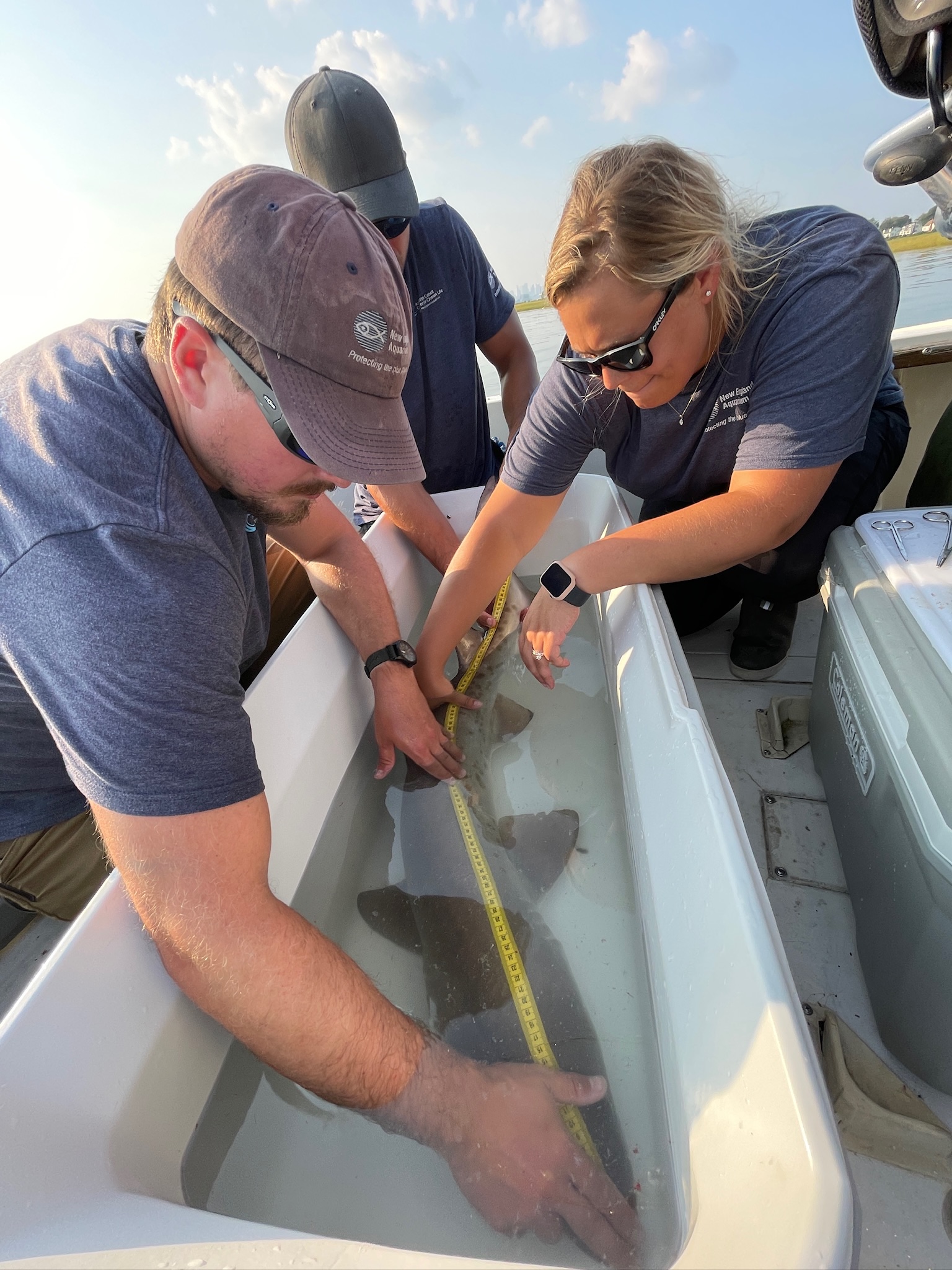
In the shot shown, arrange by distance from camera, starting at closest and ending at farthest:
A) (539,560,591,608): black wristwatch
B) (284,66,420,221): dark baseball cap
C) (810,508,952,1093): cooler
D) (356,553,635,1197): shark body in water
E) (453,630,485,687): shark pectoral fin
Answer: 1. (810,508,952,1093): cooler
2. (356,553,635,1197): shark body in water
3. (539,560,591,608): black wristwatch
4. (284,66,420,221): dark baseball cap
5. (453,630,485,687): shark pectoral fin

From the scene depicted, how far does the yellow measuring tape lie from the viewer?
3.68 feet

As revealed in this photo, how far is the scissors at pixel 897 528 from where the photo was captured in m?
1.53

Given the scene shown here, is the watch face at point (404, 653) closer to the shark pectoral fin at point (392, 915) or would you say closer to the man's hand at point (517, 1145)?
the shark pectoral fin at point (392, 915)

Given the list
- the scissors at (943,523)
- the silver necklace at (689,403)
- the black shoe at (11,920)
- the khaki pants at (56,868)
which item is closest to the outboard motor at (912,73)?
the silver necklace at (689,403)

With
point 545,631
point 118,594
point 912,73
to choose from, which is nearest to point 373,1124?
point 118,594

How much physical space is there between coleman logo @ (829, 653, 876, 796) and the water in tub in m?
0.51

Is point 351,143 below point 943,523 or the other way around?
the other way around

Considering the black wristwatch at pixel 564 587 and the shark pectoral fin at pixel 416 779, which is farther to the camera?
the shark pectoral fin at pixel 416 779

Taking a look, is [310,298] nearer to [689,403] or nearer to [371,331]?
[371,331]

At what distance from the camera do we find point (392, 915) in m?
1.57

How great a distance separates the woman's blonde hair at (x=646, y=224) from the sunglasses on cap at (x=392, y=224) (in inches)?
38.2

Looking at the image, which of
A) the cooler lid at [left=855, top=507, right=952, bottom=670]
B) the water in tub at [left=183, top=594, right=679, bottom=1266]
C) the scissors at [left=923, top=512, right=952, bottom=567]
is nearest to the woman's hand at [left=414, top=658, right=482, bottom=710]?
the water in tub at [left=183, top=594, right=679, bottom=1266]

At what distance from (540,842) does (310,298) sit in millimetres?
1329

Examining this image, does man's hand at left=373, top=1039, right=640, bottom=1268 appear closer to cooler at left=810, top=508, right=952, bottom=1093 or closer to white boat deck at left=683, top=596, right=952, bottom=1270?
white boat deck at left=683, top=596, right=952, bottom=1270
